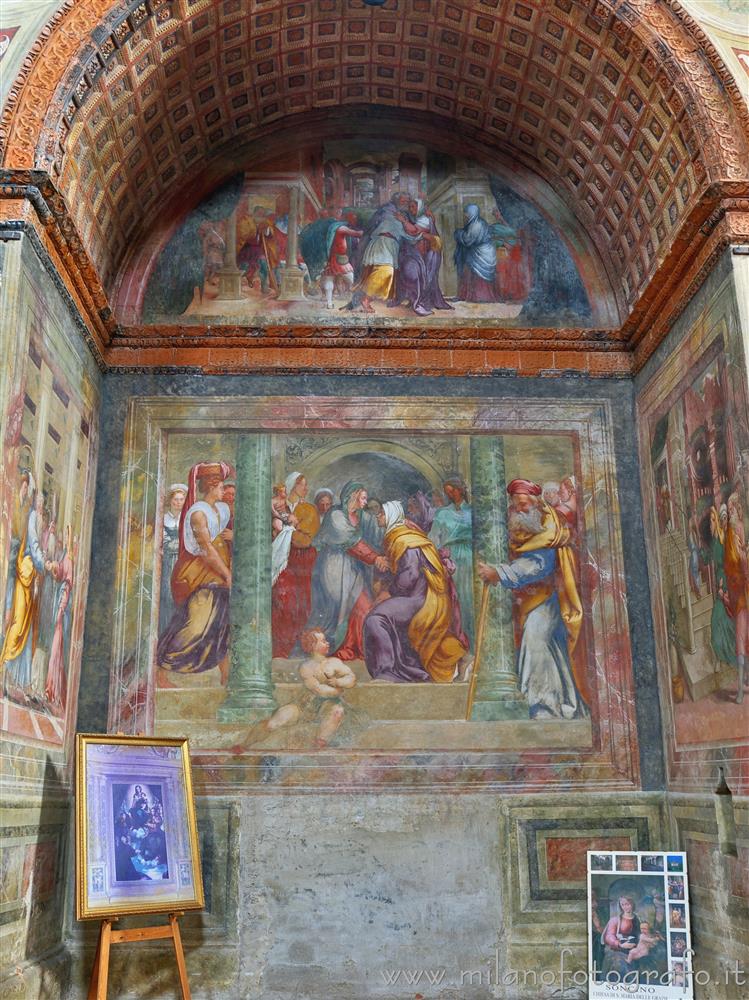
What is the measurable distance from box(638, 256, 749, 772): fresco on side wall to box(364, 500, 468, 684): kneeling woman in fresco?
210 cm

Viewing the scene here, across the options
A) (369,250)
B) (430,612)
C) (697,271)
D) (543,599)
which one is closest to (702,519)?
(543,599)

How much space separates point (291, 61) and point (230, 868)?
327 inches

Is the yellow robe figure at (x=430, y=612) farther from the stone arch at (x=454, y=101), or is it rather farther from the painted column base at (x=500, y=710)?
the stone arch at (x=454, y=101)

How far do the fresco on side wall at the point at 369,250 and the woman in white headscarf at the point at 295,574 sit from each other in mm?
1965

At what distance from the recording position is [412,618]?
10445mm

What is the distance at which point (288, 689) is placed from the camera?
33.4 feet

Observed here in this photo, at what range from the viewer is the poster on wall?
8906 millimetres

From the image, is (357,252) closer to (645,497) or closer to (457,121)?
(457,121)

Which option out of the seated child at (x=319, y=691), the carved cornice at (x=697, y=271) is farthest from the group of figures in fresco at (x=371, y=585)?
the carved cornice at (x=697, y=271)

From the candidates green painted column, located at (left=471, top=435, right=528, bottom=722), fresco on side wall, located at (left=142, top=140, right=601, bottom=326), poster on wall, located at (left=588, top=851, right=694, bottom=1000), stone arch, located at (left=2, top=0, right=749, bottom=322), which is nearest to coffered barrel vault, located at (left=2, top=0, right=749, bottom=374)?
stone arch, located at (left=2, top=0, right=749, bottom=322)

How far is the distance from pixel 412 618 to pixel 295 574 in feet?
4.15

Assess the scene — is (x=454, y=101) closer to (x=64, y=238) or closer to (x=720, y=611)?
(x=64, y=238)

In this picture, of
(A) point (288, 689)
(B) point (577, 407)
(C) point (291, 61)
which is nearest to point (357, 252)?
(C) point (291, 61)

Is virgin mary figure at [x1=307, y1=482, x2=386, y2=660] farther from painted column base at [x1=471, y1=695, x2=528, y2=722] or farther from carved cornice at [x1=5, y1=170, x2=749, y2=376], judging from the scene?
carved cornice at [x1=5, y1=170, x2=749, y2=376]
